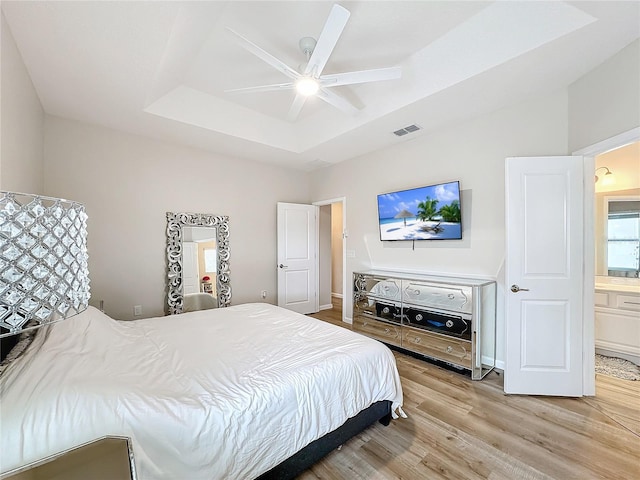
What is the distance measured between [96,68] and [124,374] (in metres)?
2.33

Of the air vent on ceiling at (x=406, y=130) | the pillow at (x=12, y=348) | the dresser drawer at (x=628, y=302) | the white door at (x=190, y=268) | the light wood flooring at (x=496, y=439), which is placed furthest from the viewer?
the white door at (x=190, y=268)

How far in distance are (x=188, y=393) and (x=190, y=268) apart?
2905 millimetres

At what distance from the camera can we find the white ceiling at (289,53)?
5.98 ft

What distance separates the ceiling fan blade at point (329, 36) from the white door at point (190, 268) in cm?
286

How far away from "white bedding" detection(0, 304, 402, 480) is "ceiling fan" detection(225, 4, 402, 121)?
2029mm

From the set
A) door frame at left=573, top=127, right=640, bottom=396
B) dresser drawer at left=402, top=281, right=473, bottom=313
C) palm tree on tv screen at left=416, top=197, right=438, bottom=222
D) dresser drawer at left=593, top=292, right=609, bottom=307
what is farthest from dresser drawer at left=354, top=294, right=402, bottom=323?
dresser drawer at left=593, top=292, right=609, bottom=307

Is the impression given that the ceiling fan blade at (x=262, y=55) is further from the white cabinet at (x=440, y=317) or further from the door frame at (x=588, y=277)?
the door frame at (x=588, y=277)

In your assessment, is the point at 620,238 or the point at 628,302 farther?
the point at 620,238

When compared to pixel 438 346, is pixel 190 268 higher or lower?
higher

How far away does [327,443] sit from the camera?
5.41ft

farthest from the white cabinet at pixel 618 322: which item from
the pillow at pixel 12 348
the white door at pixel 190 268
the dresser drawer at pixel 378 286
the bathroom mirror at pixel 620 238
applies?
the white door at pixel 190 268

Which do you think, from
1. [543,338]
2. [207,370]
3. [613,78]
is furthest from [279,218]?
[613,78]

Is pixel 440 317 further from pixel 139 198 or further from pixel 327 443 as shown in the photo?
pixel 139 198

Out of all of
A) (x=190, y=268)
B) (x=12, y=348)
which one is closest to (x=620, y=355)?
(x=12, y=348)
